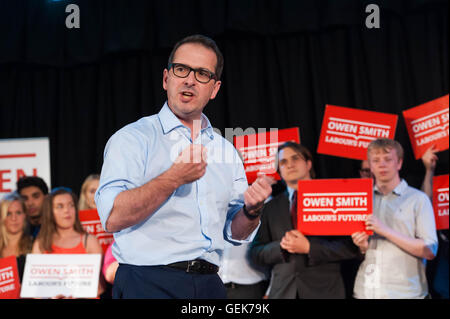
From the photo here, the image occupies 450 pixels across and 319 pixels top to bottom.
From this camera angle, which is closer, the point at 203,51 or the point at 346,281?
the point at 203,51

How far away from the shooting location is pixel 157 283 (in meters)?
1.27

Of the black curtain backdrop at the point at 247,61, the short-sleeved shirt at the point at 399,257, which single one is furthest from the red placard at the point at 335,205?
the black curtain backdrop at the point at 247,61

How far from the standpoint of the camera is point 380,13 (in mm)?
3475

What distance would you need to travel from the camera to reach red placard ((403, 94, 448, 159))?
118 inches

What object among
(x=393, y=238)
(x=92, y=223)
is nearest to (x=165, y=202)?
(x=393, y=238)

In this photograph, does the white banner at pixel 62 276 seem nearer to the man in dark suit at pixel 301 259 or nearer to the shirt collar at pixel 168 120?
the man in dark suit at pixel 301 259

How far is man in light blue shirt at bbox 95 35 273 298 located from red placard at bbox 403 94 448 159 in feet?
6.57

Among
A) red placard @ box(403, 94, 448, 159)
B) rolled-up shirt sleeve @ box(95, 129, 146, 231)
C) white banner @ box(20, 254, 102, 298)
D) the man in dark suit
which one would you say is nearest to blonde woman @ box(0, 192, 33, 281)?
white banner @ box(20, 254, 102, 298)

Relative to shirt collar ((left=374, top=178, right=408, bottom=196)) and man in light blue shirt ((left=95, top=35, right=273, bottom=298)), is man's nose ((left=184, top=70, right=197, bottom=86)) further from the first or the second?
shirt collar ((left=374, top=178, right=408, bottom=196))

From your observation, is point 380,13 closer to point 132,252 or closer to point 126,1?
point 126,1

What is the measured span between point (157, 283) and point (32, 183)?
2.64m

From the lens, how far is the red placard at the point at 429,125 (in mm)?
2992
